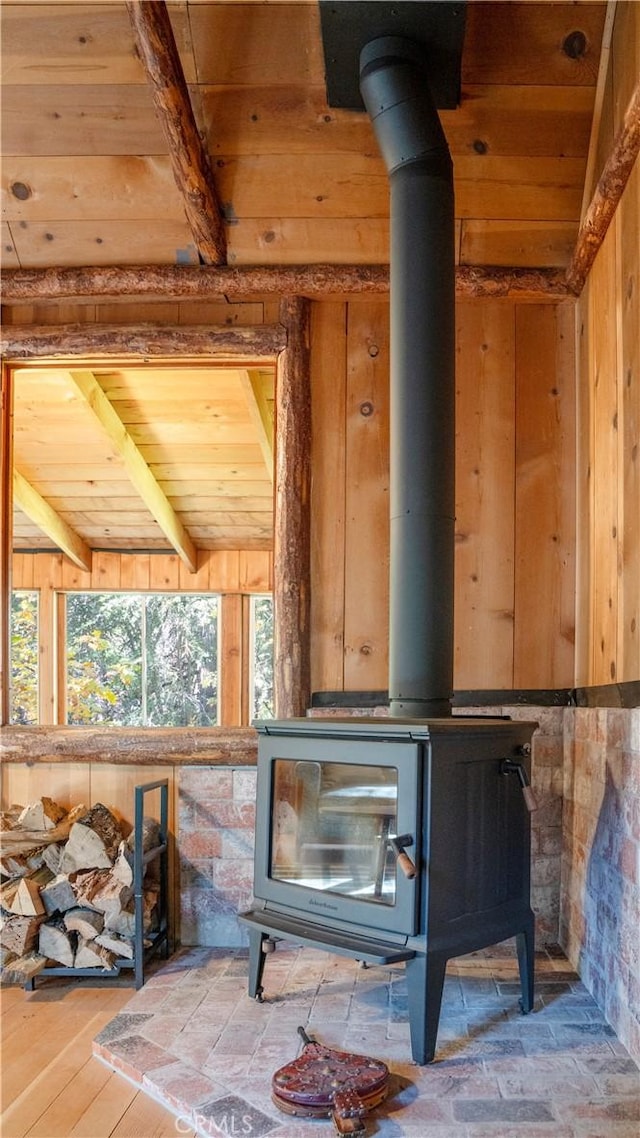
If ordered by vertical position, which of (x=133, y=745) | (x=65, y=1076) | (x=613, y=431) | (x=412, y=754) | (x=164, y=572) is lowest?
(x=65, y=1076)

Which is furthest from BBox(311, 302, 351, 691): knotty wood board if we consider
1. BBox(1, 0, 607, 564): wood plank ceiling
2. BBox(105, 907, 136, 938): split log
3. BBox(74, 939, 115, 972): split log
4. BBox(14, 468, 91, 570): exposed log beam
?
BBox(14, 468, 91, 570): exposed log beam

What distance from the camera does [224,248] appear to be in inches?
125

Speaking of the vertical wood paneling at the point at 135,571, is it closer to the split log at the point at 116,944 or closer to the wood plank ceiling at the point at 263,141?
the wood plank ceiling at the point at 263,141

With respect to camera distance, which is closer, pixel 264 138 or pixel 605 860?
pixel 605 860

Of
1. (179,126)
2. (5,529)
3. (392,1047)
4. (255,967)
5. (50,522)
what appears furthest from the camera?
(50,522)

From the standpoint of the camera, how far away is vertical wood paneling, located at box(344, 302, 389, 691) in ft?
10.4

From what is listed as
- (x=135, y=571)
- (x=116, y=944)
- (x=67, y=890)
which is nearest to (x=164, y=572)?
(x=135, y=571)

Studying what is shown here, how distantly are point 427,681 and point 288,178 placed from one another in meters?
1.77

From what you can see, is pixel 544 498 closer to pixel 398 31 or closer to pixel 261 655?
pixel 398 31

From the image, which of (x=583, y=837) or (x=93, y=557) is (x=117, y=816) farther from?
(x=93, y=557)

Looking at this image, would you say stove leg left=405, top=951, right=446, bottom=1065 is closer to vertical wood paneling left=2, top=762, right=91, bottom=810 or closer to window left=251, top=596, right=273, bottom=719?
vertical wood paneling left=2, top=762, right=91, bottom=810

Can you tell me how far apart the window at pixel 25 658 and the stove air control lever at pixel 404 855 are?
163 inches

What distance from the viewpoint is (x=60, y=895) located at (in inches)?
119
